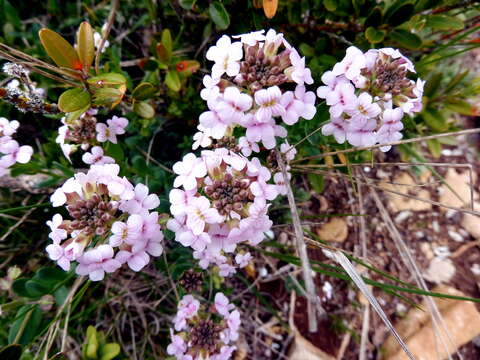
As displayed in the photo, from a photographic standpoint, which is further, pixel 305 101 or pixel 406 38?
pixel 406 38

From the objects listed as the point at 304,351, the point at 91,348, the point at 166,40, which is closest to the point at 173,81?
the point at 166,40

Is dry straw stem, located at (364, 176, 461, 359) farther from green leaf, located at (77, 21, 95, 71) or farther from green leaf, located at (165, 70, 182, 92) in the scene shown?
green leaf, located at (77, 21, 95, 71)

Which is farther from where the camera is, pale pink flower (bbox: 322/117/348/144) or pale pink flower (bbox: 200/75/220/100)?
pale pink flower (bbox: 322/117/348/144)

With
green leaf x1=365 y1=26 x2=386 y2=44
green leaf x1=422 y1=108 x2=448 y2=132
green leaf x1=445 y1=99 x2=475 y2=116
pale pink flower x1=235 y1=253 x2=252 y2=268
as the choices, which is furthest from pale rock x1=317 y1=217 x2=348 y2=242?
green leaf x1=365 y1=26 x2=386 y2=44

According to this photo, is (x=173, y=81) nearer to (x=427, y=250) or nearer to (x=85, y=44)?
(x=85, y=44)

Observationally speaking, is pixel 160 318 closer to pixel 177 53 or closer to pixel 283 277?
pixel 283 277

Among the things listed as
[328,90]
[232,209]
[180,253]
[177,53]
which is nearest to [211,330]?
[180,253]

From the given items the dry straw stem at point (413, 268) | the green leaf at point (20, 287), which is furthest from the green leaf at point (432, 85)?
the green leaf at point (20, 287)
